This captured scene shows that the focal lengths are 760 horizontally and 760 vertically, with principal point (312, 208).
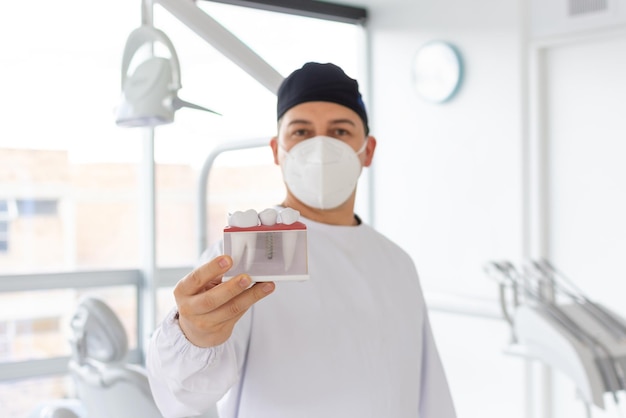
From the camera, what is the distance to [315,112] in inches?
52.4

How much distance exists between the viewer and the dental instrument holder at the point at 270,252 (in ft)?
2.85

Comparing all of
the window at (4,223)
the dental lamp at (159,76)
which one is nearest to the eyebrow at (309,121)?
the dental lamp at (159,76)

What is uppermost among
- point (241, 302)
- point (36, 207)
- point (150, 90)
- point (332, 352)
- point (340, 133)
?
point (150, 90)

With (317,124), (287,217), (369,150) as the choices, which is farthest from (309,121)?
(287,217)

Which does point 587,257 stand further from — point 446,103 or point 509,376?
point 446,103

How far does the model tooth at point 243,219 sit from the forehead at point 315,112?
0.48 m

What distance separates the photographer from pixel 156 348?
1.04 metres

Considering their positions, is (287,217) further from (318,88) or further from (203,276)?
(318,88)

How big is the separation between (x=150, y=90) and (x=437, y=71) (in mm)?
2437

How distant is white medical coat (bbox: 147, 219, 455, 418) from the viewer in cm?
121

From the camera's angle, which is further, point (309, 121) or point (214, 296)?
point (309, 121)

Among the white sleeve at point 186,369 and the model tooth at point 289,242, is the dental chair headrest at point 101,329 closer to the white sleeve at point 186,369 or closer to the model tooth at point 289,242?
the white sleeve at point 186,369

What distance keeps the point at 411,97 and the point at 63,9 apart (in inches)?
68.0

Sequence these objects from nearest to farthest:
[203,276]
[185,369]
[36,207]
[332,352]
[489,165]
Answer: [203,276] → [185,369] → [332,352] → [489,165] → [36,207]
